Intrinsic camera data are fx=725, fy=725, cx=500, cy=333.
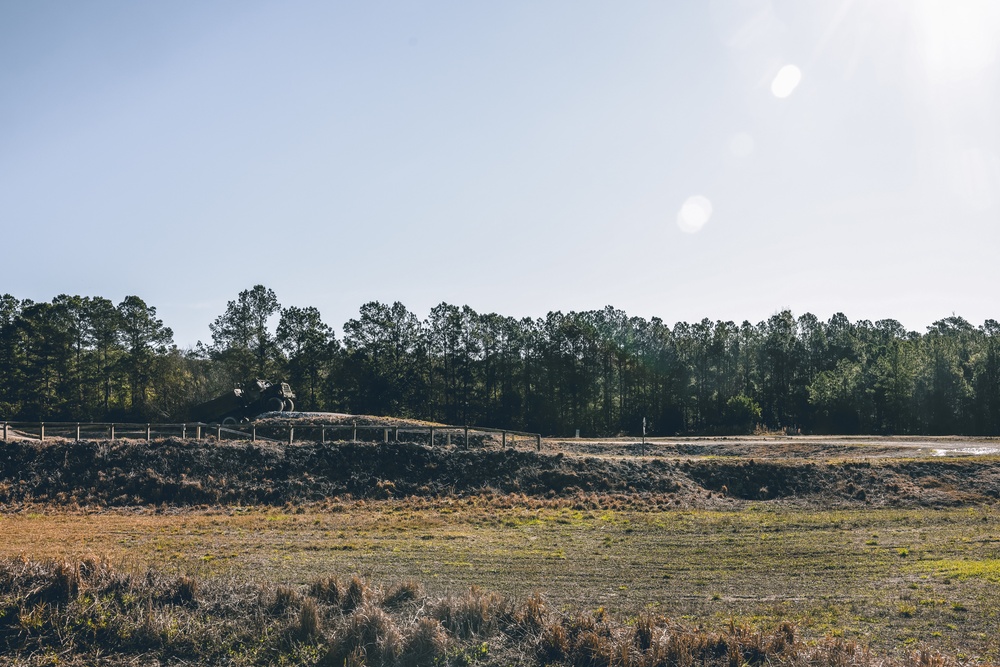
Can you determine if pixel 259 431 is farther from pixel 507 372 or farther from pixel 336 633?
pixel 507 372

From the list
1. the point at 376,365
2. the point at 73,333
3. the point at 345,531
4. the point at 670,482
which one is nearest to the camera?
the point at 345,531

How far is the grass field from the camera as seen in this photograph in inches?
539

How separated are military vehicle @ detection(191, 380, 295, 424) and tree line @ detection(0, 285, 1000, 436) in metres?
27.5

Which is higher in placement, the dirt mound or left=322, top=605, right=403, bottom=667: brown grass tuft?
the dirt mound

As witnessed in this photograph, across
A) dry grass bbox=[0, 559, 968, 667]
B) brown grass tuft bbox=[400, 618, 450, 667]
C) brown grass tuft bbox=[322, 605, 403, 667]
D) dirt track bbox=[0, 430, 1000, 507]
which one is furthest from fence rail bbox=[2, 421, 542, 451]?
Result: brown grass tuft bbox=[400, 618, 450, 667]

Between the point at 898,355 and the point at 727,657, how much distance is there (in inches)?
3096

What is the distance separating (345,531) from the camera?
78.8 ft

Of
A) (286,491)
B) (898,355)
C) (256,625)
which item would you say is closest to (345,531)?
(286,491)

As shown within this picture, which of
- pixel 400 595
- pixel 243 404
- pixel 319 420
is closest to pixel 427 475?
pixel 319 420

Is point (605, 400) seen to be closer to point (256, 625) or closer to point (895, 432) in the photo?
point (895, 432)

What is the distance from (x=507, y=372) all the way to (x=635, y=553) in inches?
2481

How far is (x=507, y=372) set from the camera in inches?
3258

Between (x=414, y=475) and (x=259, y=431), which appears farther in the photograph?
(x=259, y=431)

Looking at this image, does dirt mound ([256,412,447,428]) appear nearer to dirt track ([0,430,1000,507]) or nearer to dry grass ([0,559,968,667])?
dirt track ([0,430,1000,507])
